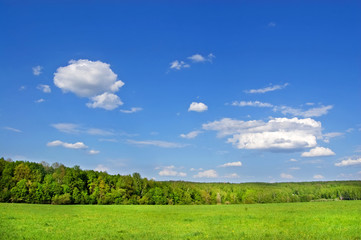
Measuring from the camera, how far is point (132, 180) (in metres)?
110

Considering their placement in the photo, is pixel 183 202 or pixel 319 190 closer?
pixel 183 202

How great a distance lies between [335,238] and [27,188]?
8647cm

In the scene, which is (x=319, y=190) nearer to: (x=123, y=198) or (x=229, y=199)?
(x=229, y=199)

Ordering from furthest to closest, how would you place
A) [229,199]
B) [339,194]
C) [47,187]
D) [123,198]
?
[339,194], [229,199], [123,198], [47,187]

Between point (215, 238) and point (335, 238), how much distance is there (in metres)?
8.19

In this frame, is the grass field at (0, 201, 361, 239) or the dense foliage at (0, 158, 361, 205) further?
the dense foliage at (0, 158, 361, 205)

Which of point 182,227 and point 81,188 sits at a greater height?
point 81,188

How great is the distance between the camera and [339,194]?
18025cm

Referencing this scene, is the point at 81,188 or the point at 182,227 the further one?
the point at 81,188

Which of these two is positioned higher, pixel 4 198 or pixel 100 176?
pixel 100 176

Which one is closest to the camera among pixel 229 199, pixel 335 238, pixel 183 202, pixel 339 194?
pixel 335 238

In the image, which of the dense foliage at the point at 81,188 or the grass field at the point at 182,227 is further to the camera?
the dense foliage at the point at 81,188

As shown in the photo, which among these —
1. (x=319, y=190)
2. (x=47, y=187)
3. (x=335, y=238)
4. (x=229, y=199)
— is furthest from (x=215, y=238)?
(x=319, y=190)

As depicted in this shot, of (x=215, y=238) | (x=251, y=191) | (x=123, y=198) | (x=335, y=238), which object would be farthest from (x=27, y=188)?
(x=251, y=191)
